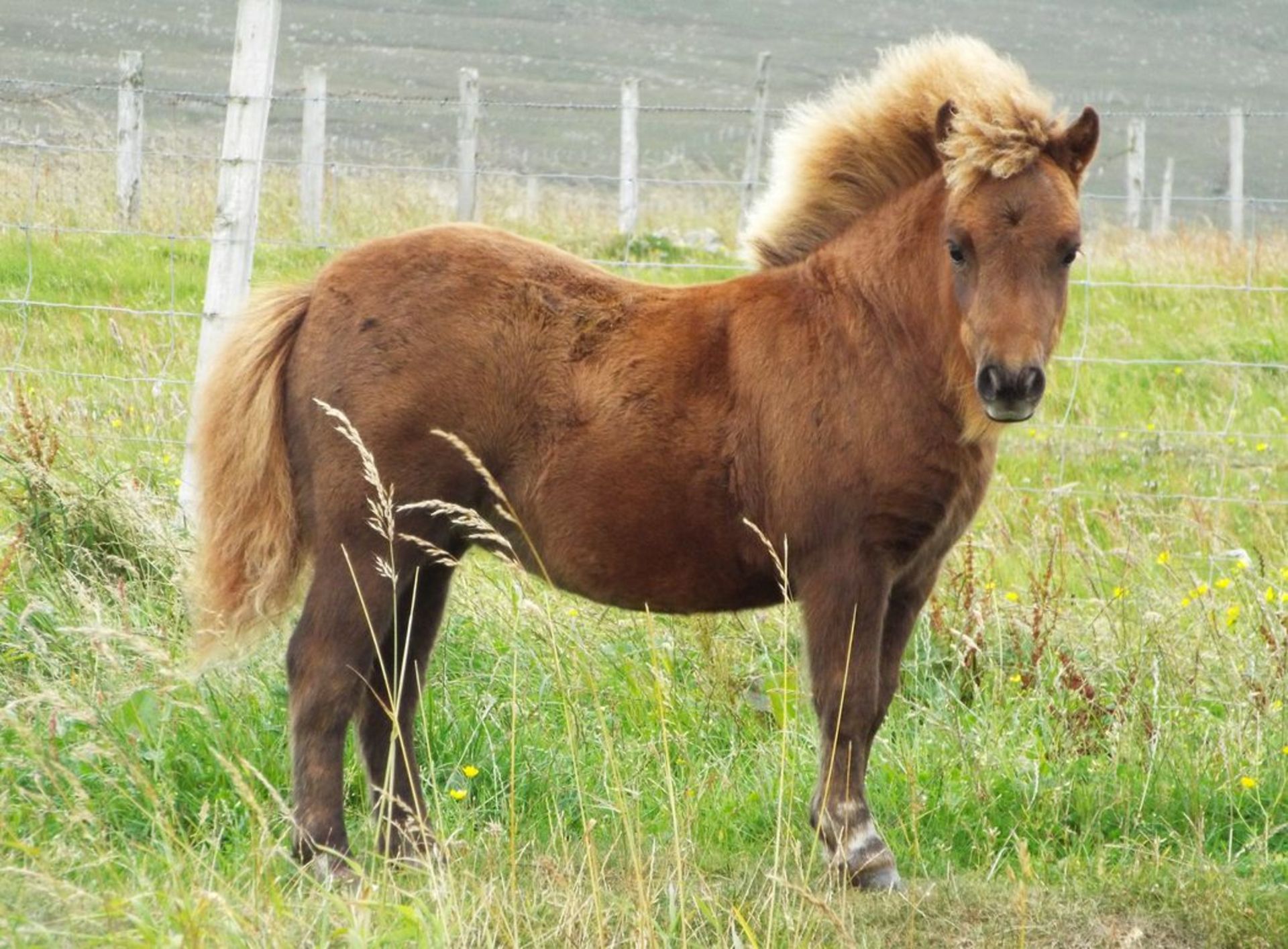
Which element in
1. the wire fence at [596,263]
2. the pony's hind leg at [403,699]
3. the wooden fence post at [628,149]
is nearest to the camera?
the pony's hind leg at [403,699]

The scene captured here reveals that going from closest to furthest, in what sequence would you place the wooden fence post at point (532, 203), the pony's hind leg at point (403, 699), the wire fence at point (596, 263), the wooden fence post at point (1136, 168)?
the pony's hind leg at point (403, 699)
the wire fence at point (596, 263)
the wooden fence post at point (532, 203)
the wooden fence post at point (1136, 168)

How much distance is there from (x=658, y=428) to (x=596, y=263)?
3.81 m

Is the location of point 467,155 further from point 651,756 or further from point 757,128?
point 651,756

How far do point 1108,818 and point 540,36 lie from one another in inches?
2119

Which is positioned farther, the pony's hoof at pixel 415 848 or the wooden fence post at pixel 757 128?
the wooden fence post at pixel 757 128

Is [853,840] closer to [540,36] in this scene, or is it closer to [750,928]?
[750,928]

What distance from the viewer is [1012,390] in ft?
11.4

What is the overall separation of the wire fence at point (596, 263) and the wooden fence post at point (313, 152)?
0.61 feet

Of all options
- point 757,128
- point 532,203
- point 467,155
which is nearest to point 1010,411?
point 757,128

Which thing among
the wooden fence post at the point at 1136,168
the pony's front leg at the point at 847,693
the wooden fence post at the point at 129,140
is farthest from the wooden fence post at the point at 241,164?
the wooden fence post at the point at 1136,168

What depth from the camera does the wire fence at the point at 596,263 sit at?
7352 millimetres

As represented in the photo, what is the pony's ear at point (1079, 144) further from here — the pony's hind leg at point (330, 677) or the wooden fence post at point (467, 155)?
the wooden fence post at point (467, 155)

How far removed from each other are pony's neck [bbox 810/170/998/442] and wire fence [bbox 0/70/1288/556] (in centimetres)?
141

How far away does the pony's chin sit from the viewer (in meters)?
3.50
